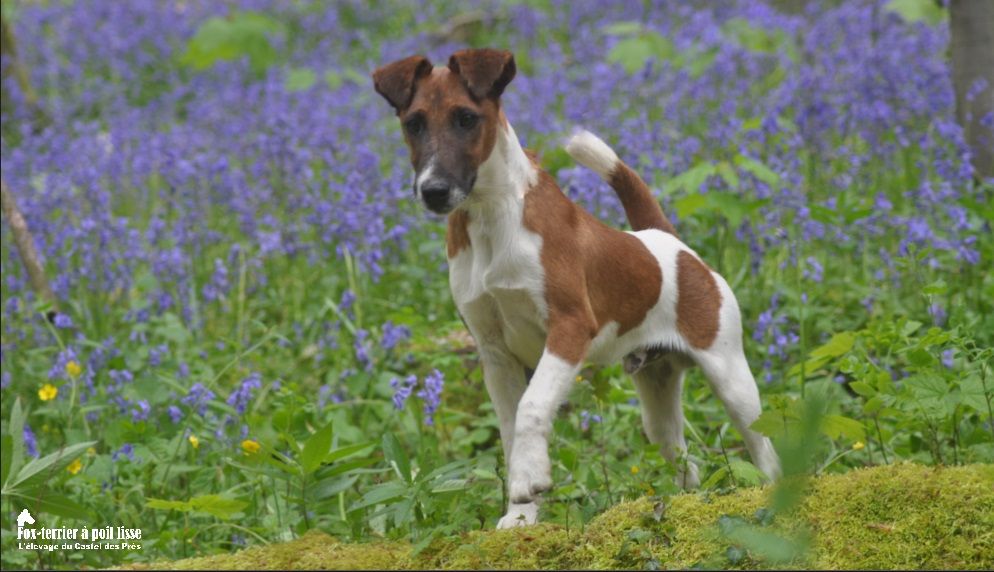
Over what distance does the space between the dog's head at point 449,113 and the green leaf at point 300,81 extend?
7.70 metres

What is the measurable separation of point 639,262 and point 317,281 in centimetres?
340

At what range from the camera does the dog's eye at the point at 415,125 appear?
10.2ft

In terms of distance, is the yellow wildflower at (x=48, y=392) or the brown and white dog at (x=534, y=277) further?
the yellow wildflower at (x=48, y=392)

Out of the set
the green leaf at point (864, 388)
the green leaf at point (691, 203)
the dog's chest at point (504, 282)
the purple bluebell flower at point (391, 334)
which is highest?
the green leaf at point (691, 203)

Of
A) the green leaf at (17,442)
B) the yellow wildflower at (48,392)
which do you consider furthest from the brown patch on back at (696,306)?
the yellow wildflower at (48,392)

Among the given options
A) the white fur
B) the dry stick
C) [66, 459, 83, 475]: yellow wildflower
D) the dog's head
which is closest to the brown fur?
the white fur

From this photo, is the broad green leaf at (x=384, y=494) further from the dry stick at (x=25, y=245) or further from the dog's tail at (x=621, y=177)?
the dry stick at (x=25, y=245)

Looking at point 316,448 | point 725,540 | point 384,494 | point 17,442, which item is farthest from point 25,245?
point 725,540

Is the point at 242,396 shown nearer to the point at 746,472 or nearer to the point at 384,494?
the point at 384,494

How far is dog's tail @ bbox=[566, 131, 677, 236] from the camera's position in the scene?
3.89 metres

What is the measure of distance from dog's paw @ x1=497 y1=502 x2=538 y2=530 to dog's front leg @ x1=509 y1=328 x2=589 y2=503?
94mm

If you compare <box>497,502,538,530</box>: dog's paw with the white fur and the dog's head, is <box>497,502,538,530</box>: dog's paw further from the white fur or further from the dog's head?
the dog's head

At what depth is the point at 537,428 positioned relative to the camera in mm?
3031

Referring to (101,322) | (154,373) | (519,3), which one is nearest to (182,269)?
(101,322)
